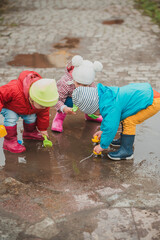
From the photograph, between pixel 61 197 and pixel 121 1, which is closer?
pixel 61 197

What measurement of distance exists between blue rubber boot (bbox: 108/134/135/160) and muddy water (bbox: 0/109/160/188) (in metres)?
0.06

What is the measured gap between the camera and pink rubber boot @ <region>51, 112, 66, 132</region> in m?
4.61

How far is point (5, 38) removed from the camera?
8.23 metres

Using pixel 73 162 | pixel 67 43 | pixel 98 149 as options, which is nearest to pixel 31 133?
pixel 73 162

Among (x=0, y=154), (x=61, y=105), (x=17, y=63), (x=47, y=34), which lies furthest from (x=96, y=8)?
(x=0, y=154)

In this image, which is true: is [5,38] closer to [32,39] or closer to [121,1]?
[32,39]

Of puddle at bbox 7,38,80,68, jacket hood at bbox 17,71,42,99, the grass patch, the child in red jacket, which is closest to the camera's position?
the child in red jacket

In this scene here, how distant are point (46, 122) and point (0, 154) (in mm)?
680

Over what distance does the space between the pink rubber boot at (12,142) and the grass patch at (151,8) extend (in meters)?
6.81

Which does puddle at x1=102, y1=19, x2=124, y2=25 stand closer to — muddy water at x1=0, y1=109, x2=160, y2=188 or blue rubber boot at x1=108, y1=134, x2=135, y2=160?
muddy water at x1=0, y1=109, x2=160, y2=188

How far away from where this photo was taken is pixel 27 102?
3887 millimetres

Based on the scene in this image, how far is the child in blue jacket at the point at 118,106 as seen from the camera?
3.71 m

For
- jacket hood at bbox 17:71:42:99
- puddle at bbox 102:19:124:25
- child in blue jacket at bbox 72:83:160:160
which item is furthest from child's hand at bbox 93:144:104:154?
puddle at bbox 102:19:124:25

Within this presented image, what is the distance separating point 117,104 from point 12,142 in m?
1.37
